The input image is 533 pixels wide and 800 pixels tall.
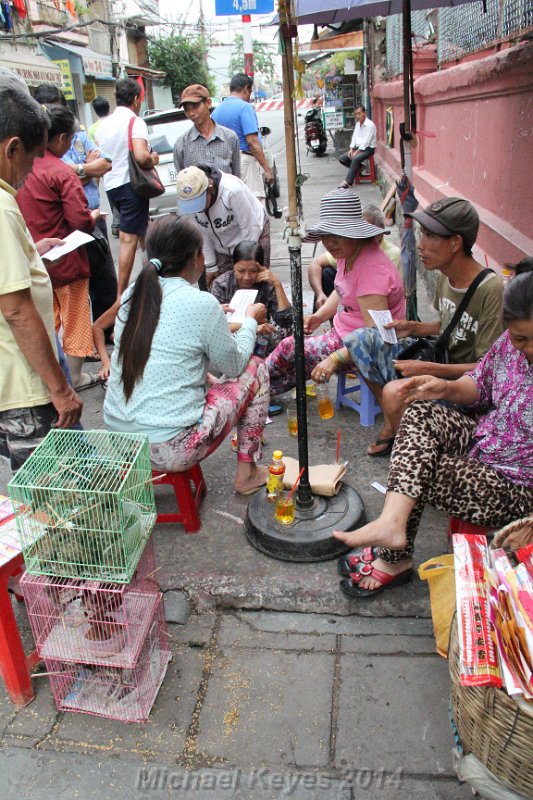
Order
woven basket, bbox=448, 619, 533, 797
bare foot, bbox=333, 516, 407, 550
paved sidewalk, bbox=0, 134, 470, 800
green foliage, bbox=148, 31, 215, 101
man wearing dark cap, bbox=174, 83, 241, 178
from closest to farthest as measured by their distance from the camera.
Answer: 1. woven basket, bbox=448, 619, 533, 797
2. paved sidewalk, bbox=0, 134, 470, 800
3. bare foot, bbox=333, 516, 407, 550
4. man wearing dark cap, bbox=174, 83, 241, 178
5. green foliage, bbox=148, 31, 215, 101

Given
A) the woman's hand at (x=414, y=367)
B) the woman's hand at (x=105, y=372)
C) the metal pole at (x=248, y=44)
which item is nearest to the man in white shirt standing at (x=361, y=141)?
the metal pole at (x=248, y=44)

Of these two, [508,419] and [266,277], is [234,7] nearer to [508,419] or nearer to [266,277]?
[266,277]

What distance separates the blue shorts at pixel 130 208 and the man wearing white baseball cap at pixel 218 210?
1.25 metres

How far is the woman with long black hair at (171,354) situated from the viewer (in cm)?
255

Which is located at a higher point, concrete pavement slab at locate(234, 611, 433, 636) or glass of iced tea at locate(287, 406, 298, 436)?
glass of iced tea at locate(287, 406, 298, 436)

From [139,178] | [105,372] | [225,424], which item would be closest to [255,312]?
[225,424]

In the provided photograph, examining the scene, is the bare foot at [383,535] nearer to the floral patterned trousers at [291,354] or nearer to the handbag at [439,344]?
the handbag at [439,344]

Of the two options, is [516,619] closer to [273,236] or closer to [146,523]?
[146,523]

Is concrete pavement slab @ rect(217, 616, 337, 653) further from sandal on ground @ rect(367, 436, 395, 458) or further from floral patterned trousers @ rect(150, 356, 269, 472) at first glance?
sandal on ground @ rect(367, 436, 395, 458)

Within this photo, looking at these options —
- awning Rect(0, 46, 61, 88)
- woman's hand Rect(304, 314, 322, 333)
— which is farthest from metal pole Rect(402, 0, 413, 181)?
awning Rect(0, 46, 61, 88)

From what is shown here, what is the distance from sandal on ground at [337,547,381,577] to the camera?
249cm

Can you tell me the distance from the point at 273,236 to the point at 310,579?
7546mm

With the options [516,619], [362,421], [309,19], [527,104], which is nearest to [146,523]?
[516,619]

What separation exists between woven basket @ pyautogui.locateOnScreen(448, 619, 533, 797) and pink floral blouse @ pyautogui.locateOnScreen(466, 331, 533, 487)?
796 millimetres
